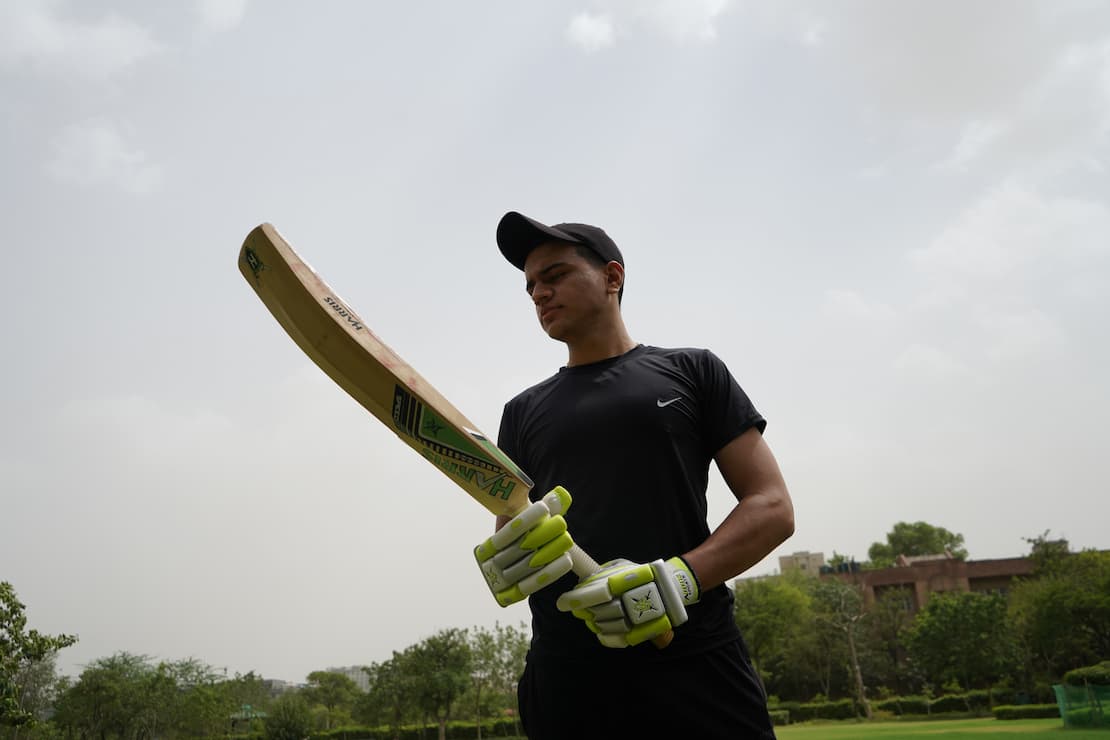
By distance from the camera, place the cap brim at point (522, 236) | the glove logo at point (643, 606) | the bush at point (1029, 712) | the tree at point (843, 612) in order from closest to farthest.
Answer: the glove logo at point (643, 606) → the cap brim at point (522, 236) → the bush at point (1029, 712) → the tree at point (843, 612)

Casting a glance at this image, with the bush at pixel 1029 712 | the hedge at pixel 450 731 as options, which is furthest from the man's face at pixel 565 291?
the hedge at pixel 450 731

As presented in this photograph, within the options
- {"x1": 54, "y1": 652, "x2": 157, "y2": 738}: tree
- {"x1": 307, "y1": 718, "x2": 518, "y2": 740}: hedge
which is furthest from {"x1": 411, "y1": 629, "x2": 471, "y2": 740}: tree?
{"x1": 54, "y1": 652, "x2": 157, "y2": 738}: tree

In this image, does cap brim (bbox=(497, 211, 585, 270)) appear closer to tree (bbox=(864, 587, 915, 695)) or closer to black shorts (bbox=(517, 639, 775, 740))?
black shorts (bbox=(517, 639, 775, 740))

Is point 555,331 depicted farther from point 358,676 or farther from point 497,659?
point 358,676

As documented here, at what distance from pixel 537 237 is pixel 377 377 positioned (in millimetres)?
828

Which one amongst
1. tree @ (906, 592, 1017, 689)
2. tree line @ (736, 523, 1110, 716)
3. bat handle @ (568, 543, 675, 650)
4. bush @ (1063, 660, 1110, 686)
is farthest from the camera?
tree @ (906, 592, 1017, 689)

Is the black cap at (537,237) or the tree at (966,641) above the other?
the black cap at (537,237)

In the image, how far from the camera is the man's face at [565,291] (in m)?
2.72

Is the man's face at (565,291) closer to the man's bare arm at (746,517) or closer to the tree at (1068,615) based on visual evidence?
the man's bare arm at (746,517)

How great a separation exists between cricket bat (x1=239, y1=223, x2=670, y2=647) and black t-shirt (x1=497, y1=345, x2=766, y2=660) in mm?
234

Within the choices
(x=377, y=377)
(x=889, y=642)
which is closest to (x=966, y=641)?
(x=889, y=642)

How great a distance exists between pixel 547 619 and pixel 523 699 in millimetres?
343

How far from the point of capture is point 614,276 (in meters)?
2.88

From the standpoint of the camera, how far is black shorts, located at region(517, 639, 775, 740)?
7.02ft
